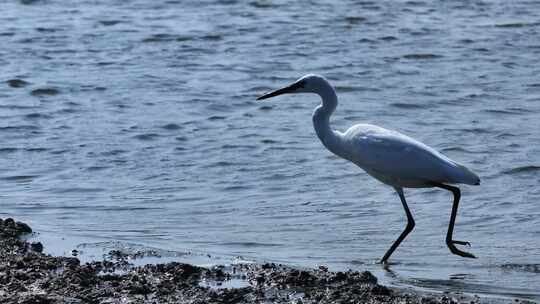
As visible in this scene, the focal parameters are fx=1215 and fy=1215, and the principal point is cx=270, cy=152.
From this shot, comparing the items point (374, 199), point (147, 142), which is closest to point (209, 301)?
point (374, 199)

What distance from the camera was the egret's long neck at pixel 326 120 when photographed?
8844mm

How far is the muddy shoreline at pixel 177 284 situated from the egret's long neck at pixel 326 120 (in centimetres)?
172

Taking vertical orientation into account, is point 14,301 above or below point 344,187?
above

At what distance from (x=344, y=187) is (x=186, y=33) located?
8603 mm

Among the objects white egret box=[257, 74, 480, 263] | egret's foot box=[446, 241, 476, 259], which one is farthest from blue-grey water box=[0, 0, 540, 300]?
white egret box=[257, 74, 480, 263]

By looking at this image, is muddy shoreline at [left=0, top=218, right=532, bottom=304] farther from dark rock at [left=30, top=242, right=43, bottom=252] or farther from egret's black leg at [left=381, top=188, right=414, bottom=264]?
egret's black leg at [left=381, top=188, right=414, bottom=264]

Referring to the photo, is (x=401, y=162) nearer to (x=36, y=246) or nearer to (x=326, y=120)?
(x=326, y=120)

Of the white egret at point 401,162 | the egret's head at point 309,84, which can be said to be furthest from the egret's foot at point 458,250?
the egret's head at point 309,84

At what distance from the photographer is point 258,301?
21.4 feet

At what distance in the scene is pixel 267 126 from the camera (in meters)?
12.5

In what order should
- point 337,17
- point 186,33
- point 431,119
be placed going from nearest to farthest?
point 431,119
point 186,33
point 337,17

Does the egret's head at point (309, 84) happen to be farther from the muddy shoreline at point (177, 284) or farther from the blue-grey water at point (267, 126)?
the muddy shoreline at point (177, 284)

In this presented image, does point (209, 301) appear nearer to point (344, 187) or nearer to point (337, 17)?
point (344, 187)

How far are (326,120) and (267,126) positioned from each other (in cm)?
357
